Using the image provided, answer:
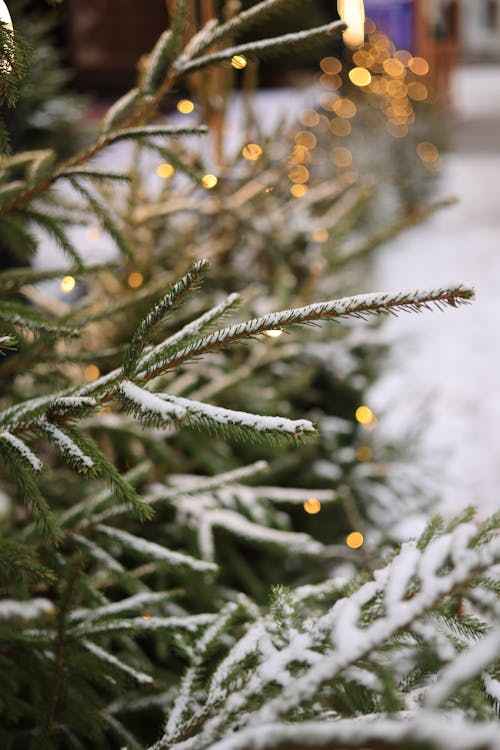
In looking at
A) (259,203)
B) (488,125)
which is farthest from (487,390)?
(488,125)

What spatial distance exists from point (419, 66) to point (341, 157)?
4.68m

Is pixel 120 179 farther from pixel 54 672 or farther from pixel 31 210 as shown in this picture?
pixel 54 672

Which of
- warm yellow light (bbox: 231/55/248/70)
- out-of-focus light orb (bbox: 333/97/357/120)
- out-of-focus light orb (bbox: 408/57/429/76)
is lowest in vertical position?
warm yellow light (bbox: 231/55/248/70)

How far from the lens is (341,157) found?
16.8 feet

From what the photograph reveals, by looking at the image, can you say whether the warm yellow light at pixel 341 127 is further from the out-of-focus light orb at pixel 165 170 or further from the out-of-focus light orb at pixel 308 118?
the out-of-focus light orb at pixel 165 170

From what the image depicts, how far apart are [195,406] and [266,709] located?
0.20 m

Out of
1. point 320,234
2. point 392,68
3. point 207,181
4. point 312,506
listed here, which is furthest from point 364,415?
point 392,68

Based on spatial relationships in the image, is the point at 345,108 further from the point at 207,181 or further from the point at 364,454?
the point at 207,181

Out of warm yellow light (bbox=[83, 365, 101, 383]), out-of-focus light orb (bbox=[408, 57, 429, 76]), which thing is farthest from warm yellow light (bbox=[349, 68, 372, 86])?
warm yellow light (bbox=[83, 365, 101, 383])

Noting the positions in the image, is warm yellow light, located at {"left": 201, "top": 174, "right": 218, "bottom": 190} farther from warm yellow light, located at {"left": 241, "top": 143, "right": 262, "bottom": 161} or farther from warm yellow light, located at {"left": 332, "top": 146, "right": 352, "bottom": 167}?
warm yellow light, located at {"left": 332, "top": 146, "right": 352, "bottom": 167}

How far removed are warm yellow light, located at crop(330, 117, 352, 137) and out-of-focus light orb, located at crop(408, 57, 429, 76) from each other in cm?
310

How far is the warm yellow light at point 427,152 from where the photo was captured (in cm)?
629

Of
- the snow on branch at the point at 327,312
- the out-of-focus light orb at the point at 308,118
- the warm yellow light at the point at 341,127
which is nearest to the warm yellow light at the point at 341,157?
the out-of-focus light orb at the point at 308,118

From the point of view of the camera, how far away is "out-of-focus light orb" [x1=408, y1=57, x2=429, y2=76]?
858cm
